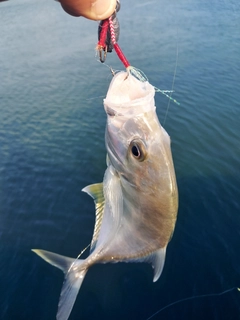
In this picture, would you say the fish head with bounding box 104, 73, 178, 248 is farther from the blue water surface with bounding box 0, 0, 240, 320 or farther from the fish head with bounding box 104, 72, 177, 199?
the blue water surface with bounding box 0, 0, 240, 320

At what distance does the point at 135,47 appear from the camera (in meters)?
16.2

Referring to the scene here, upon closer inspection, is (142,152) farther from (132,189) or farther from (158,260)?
(158,260)

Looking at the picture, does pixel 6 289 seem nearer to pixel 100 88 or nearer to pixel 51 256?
pixel 51 256

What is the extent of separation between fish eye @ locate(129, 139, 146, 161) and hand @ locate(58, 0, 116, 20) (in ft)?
3.92

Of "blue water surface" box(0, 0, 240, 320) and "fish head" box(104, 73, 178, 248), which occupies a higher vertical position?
"fish head" box(104, 73, 178, 248)

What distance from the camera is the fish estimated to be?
2947mm

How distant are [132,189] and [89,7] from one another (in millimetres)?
1820

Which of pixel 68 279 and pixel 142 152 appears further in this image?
pixel 68 279

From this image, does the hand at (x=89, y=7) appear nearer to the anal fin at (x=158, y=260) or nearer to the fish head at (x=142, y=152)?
the fish head at (x=142, y=152)

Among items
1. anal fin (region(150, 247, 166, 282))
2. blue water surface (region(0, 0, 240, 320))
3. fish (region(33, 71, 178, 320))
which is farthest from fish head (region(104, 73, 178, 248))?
blue water surface (region(0, 0, 240, 320))

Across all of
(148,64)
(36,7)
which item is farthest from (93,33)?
(36,7)

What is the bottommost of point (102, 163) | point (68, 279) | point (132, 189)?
point (102, 163)

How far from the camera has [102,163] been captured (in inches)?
352

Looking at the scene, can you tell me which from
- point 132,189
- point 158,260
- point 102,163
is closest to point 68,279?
point 158,260
